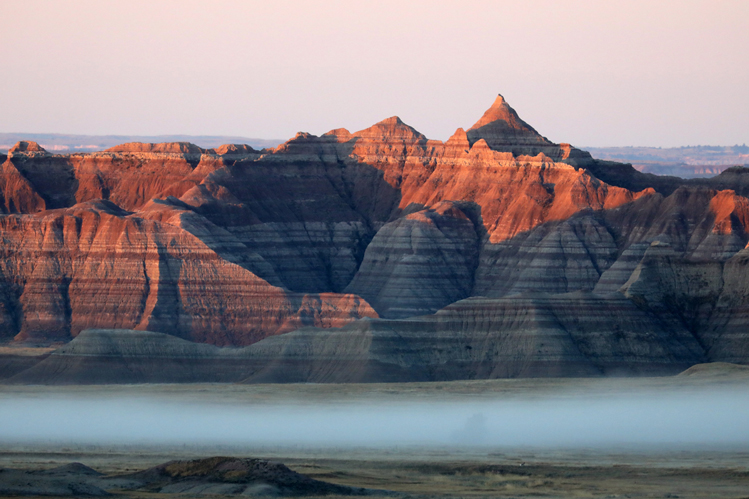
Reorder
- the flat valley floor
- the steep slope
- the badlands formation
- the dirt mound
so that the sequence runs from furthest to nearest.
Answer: the steep slope, the badlands formation, the flat valley floor, the dirt mound

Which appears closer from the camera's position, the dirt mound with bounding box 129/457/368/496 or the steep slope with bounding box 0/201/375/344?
the dirt mound with bounding box 129/457/368/496

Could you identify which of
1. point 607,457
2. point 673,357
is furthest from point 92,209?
point 607,457

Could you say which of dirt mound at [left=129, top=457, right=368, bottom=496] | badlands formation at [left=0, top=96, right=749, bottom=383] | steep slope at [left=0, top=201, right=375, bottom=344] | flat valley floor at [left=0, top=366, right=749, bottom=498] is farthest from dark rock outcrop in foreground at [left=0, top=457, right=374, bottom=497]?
steep slope at [left=0, top=201, right=375, bottom=344]

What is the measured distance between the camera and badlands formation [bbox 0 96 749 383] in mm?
135750

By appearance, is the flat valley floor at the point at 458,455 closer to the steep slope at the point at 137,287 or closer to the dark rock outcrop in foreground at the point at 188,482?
the dark rock outcrop in foreground at the point at 188,482

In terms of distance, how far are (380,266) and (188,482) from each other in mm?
99427

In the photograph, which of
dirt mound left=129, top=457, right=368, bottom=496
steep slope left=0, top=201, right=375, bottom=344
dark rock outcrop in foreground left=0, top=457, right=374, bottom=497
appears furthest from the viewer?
steep slope left=0, top=201, right=375, bottom=344

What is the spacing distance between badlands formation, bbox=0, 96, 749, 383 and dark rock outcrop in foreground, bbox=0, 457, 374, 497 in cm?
5372

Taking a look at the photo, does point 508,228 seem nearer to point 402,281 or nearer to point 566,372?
point 402,281

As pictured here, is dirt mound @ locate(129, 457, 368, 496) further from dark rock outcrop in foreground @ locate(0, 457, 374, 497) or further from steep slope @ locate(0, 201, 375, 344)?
steep slope @ locate(0, 201, 375, 344)

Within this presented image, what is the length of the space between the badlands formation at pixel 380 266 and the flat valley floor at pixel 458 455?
8.75 metres

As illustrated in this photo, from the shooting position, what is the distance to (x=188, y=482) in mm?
77312

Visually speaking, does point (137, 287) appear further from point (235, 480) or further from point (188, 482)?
point (235, 480)

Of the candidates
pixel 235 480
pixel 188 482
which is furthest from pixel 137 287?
pixel 235 480
